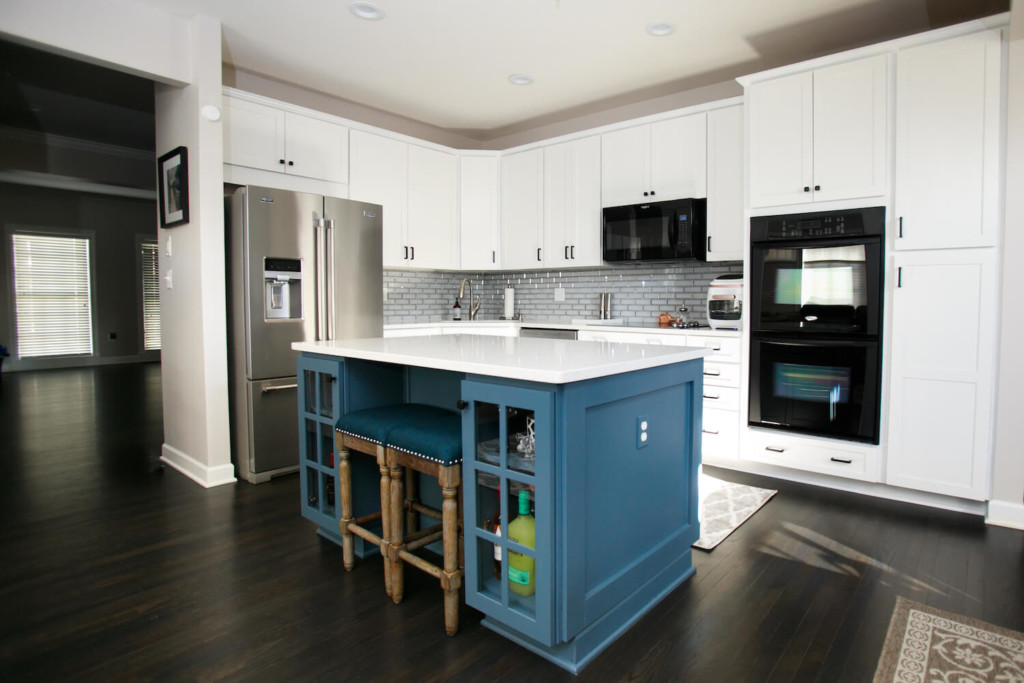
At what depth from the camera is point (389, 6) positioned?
10.3 ft

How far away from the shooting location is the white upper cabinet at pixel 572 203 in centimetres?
459

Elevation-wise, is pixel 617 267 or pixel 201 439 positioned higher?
pixel 617 267

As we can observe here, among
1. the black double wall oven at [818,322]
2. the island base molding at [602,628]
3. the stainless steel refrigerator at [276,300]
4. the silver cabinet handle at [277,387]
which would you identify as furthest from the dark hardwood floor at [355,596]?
the silver cabinet handle at [277,387]

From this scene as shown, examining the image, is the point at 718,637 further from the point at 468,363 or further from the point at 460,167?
the point at 460,167

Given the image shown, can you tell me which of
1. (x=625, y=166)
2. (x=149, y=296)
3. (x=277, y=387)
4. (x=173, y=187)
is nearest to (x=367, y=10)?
(x=173, y=187)

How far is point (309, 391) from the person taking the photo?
8.57 feet

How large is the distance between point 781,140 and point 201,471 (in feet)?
12.9

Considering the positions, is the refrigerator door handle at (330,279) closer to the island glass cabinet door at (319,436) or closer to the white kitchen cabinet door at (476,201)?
the island glass cabinet door at (319,436)

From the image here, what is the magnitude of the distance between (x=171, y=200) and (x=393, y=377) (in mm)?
2116

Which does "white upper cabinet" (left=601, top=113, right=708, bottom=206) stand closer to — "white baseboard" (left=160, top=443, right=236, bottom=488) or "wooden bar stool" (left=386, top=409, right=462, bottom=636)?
"wooden bar stool" (left=386, top=409, right=462, bottom=636)

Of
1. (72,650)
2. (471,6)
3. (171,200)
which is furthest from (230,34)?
(72,650)

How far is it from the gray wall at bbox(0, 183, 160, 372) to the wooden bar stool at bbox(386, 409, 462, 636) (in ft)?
29.7

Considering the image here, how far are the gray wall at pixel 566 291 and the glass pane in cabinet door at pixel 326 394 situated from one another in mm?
2639

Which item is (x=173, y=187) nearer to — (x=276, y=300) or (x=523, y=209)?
(x=276, y=300)
